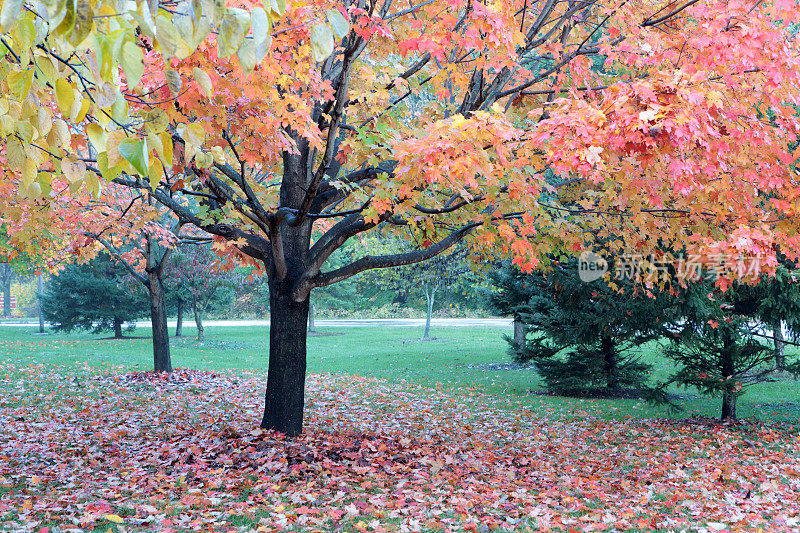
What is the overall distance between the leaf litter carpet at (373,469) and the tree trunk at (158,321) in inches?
81.0

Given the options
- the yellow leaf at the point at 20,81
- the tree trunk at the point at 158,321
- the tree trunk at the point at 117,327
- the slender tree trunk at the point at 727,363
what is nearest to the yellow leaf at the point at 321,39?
the yellow leaf at the point at 20,81

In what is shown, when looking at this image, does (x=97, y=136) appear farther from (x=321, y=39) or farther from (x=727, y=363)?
(x=727, y=363)

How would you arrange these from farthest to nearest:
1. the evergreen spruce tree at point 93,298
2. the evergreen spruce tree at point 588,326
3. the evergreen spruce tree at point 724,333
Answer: the evergreen spruce tree at point 93,298
the evergreen spruce tree at point 588,326
the evergreen spruce tree at point 724,333

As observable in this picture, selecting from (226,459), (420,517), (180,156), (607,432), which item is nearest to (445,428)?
(607,432)

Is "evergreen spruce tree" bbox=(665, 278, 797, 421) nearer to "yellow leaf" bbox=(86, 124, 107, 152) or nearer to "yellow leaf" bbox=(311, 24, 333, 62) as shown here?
"yellow leaf" bbox=(311, 24, 333, 62)

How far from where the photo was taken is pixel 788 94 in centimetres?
505

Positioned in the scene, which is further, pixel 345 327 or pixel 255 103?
pixel 345 327

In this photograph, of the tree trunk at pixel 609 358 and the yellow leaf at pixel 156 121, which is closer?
the yellow leaf at pixel 156 121

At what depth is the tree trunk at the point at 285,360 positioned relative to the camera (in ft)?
22.9

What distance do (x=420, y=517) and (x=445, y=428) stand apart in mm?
4581

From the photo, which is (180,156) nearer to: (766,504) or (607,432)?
(766,504)

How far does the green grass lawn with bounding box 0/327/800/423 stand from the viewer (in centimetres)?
1170

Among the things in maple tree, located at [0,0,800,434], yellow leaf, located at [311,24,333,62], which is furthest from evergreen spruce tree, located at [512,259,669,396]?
yellow leaf, located at [311,24,333,62]

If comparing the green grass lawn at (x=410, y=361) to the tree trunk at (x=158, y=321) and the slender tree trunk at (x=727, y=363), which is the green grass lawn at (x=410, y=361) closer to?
the slender tree trunk at (x=727, y=363)
